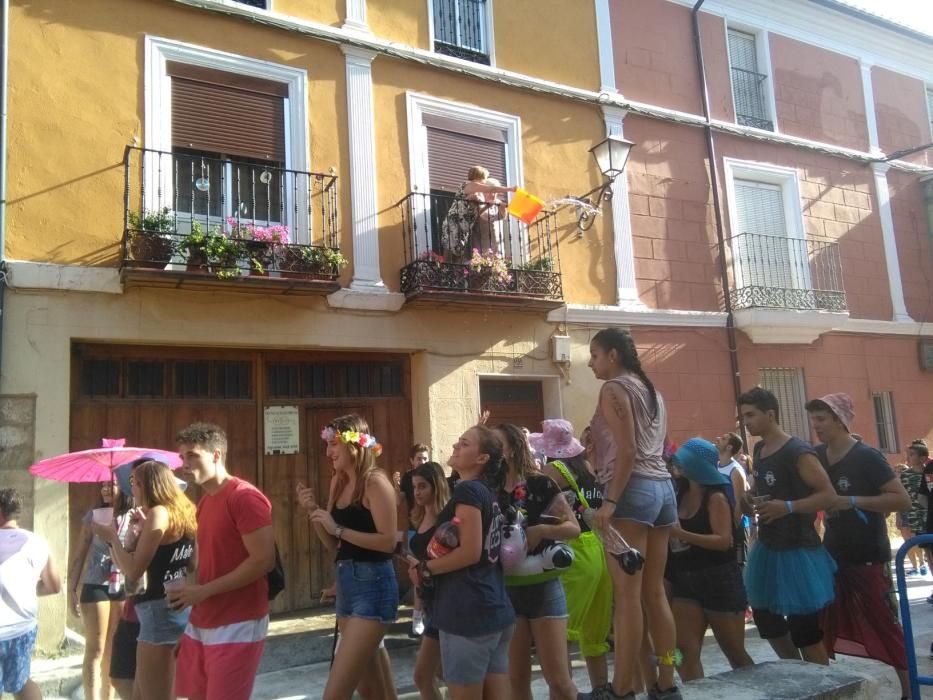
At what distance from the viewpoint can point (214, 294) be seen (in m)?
7.95

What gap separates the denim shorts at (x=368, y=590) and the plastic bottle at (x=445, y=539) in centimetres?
64

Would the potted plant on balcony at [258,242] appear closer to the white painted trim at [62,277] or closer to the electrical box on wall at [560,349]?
the white painted trim at [62,277]

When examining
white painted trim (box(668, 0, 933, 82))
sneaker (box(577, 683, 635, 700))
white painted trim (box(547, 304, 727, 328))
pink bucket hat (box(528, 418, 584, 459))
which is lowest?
sneaker (box(577, 683, 635, 700))

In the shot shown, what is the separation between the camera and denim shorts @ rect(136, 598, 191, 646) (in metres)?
4.05

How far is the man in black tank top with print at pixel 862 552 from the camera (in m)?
4.55

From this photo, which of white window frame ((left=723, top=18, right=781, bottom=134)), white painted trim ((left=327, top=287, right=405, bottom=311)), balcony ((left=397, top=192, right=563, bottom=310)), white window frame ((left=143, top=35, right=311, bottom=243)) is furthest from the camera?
white window frame ((left=723, top=18, right=781, bottom=134))

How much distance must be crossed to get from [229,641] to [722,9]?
1198 centimetres

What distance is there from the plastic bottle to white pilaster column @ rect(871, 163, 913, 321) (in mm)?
11907

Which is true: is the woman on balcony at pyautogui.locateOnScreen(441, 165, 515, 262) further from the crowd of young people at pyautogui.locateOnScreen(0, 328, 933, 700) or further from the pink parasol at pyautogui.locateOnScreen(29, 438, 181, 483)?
the pink parasol at pyautogui.locateOnScreen(29, 438, 181, 483)

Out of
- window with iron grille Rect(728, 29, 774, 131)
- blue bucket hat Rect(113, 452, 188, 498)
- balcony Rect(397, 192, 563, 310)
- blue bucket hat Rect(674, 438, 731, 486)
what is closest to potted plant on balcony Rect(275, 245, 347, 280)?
balcony Rect(397, 192, 563, 310)

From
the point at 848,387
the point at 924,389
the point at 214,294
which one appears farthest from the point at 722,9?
the point at 214,294

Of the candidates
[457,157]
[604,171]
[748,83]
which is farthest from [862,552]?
[748,83]

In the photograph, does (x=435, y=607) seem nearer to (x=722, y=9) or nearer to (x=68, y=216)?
(x=68, y=216)

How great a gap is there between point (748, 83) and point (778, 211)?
6.82 ft
